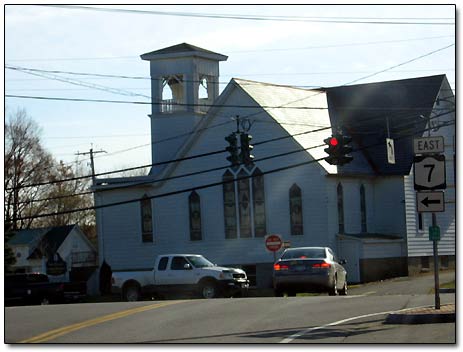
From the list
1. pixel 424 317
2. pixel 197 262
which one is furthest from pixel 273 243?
pixel 424 317

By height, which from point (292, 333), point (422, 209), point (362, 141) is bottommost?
point (292, 333)

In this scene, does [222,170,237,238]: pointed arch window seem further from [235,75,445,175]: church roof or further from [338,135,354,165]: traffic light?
[338,135,354,165]: traffic light

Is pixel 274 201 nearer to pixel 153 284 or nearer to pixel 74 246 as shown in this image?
pixel 74 246

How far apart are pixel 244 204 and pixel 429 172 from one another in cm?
3575

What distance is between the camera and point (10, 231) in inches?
1633

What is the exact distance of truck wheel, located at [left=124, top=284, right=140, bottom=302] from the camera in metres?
35.1

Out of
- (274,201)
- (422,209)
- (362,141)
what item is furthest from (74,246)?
(422,209)

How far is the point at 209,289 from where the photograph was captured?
110 feet

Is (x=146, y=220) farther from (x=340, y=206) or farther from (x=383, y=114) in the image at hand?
(x=383, y=114)

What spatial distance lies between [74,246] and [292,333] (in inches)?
1604

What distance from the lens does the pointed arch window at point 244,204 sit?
51.9m

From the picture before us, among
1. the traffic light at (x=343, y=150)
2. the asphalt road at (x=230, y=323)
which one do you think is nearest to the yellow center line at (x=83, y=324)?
the asphalt road at (x=230, y=323)

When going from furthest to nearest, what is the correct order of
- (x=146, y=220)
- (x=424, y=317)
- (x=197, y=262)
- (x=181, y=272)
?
1. (x=146, y=220)
2. (x=197, y=262)
3. (x=181, y=272)
4. (x=424, y=317)

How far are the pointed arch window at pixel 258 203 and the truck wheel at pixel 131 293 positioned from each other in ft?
56.2
